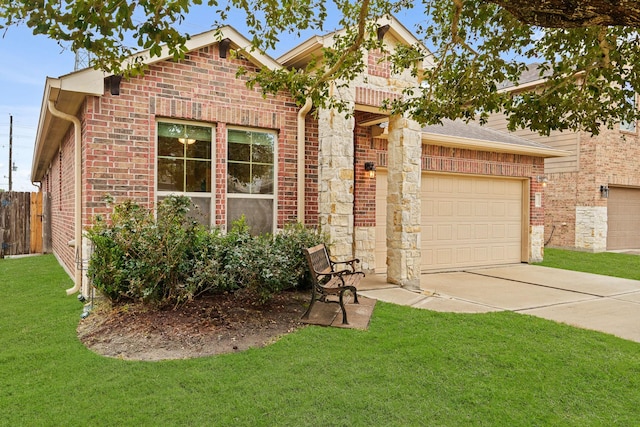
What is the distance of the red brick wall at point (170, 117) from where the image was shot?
5.74 meters

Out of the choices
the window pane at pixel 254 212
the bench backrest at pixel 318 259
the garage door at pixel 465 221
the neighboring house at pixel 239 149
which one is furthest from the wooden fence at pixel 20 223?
the bench backrest at pixel 318 259

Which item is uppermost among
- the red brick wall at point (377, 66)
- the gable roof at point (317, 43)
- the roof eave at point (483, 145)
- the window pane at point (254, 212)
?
the gable roof at point (317, 43)

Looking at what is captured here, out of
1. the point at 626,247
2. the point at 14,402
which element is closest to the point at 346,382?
the point at 14,402

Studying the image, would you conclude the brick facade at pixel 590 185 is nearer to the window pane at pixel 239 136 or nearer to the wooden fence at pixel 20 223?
the window pane at pixel 239 136

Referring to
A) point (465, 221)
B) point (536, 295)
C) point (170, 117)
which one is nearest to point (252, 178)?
point (170, 117)

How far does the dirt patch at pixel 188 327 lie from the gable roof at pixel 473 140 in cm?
555

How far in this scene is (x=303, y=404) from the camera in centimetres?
304

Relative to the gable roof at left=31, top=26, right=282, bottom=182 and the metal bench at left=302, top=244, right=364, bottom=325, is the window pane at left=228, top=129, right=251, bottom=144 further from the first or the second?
the metal bench at left=302, top=244, right=364, bottom=325

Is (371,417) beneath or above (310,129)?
beneath

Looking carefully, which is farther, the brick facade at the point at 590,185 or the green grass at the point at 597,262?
the brick facade at the point at 590,185

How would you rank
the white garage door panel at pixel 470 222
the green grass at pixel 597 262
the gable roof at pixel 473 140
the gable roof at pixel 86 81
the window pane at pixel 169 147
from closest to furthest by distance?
the gable roof at pixel 86 81 < the window pane at pixel 169 147 < the gable roof at pixel 473 140 < the white garage door panel at pixel 470 222 < the green grass at pixel 597 262

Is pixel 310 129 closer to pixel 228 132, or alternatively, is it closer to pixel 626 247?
pixel 228 132

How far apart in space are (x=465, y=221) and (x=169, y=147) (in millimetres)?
7230

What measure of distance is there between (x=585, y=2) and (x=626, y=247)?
16306 millimetres
